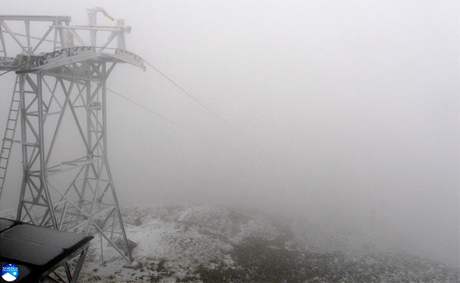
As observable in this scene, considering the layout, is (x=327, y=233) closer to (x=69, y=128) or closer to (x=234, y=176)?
(x=234, y=176)

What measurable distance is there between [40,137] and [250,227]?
46.6ft

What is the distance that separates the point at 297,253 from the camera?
17406mm

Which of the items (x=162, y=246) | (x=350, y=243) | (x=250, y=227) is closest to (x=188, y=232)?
(x=162, y=246)

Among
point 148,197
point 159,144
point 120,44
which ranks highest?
point 120,44

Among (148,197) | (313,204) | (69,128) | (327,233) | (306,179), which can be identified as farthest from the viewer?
(69,128)

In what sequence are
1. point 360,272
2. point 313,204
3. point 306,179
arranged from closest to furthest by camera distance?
point 360,272, point 313,204, point 306,179

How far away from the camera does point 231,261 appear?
15.6m

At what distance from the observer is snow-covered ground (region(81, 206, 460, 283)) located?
1391cm

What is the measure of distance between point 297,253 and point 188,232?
620cm

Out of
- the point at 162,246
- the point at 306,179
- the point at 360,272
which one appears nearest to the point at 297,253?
the point at 360,272

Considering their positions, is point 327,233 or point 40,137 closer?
point 40,137

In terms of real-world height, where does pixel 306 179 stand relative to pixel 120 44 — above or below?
below

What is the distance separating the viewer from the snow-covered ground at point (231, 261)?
13.9 metres

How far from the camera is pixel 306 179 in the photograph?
149ft
